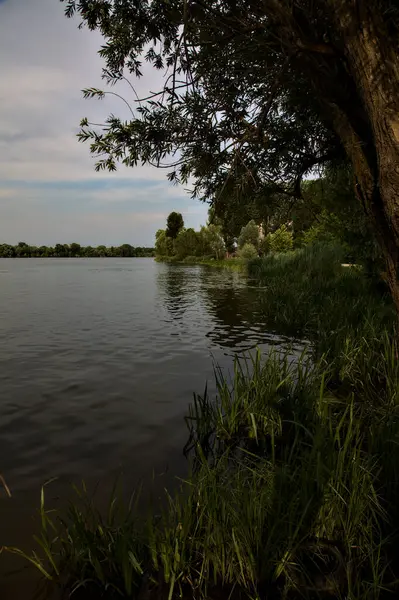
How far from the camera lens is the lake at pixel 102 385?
476cm

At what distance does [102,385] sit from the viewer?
25.6 ft

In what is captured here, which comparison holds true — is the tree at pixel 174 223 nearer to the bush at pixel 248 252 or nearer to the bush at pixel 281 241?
the bush at pixel 248 252

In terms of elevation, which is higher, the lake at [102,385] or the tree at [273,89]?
the tree at [273,89]

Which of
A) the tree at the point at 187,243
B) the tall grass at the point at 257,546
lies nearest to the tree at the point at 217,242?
the tree at the point at 187,243

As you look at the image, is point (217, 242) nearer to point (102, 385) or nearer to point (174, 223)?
point (174, 223)

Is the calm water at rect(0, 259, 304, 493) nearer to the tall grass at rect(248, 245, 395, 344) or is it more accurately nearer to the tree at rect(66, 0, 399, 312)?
the tall grass at rect(248, 245, 395, 344)

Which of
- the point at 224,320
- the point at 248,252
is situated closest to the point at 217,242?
the point at 248,252

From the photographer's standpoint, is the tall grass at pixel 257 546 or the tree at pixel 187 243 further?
the tree at pixel 187 243

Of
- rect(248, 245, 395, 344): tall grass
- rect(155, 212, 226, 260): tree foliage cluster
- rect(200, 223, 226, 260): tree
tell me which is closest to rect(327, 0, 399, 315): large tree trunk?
rect(248, 245, 395, 344): tall grass

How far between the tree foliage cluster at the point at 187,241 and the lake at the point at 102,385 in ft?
158

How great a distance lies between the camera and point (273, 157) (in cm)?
824

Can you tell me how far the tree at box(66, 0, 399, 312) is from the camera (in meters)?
3.90

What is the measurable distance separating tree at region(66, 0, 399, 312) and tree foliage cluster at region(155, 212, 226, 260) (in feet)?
175

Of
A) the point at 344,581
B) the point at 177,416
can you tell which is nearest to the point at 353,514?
the point at 344,581
